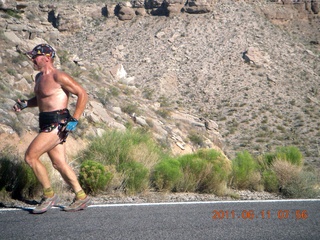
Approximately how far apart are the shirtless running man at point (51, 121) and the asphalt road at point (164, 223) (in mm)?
242

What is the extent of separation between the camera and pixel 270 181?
11.0 m

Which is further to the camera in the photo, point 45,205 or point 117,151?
point 117,151

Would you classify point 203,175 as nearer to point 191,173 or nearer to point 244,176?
point 191,173

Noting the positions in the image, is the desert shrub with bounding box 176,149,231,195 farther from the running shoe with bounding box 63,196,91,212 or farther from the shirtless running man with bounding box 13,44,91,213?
the shirtless running man with bounding box 13,44,91,213

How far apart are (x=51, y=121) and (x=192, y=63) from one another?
3935 cm

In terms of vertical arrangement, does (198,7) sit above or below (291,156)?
below

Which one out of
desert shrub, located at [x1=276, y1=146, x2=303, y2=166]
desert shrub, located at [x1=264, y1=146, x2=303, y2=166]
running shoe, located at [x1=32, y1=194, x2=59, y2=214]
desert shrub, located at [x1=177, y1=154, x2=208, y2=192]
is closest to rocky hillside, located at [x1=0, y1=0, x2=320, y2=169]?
desert shrub, located at [x1=264, y1=146, x2=303, y2=166]

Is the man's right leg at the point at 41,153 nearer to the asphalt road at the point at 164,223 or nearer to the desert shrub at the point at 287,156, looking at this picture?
the asphalt road at the point at 164,223

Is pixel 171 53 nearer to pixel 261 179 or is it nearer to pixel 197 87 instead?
pixel 197 87

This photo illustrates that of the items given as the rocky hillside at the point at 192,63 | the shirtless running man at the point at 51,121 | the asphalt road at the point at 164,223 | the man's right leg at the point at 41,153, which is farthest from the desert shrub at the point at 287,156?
the man's right leg at the point at 41,153

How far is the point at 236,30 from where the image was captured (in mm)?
47969

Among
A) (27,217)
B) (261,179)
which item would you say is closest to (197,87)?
(261,179)
